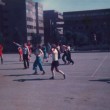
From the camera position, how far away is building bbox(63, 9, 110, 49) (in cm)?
10194

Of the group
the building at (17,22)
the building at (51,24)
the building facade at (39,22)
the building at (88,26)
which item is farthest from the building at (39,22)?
the building at (17,22)

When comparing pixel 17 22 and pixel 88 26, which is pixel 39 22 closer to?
pixel 17 22

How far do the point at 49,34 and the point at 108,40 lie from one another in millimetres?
24149

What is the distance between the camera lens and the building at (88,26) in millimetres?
101938

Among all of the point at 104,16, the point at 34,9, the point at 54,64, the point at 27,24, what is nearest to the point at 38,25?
the point at 34,9

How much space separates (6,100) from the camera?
32.9ft

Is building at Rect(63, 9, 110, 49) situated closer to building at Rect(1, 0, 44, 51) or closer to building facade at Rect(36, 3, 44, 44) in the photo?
building facade at Rect(36, 3, 44, 44)

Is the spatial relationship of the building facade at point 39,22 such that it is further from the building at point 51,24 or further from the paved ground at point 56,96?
the paved ground at point 56,96

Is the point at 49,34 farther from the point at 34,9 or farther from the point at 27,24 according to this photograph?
the point at 27,24

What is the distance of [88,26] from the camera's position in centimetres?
10656

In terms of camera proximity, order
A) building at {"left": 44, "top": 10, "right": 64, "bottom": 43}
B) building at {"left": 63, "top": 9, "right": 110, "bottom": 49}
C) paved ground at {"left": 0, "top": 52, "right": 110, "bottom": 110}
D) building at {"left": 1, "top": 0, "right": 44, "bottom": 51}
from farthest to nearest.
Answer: building at {"left": 44, "top": 10, "right": 64, "bottom": 43} < building at {"left": 63, "top": 9, "right": 110, "bottom": 49} < building at {"left": 1, "top": 0, "right": 44, "bottom": 51} < paved ground at {"left": 0, "top": 52, "right": 110, "bottom": 110}

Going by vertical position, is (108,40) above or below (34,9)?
below

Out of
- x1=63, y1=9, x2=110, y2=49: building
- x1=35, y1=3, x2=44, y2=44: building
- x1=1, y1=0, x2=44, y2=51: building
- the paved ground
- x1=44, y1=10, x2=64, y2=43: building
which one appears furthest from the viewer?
x1=44, y1=10, x2=64, y2=43: building

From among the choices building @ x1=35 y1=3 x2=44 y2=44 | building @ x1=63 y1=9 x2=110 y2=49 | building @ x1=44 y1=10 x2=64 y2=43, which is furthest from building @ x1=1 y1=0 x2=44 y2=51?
building @ x1=44 y1=10 x2=64 y2=43
